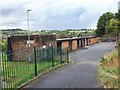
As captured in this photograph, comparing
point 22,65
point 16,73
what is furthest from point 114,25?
point 16,73

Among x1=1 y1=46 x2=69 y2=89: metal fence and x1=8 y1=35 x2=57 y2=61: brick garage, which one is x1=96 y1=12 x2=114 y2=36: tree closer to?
x1=8 y1=35 x2=57 y2=61: brick garage

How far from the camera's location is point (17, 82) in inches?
447

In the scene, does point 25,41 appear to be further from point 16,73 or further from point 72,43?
point 16,73

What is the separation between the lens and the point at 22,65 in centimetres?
1228

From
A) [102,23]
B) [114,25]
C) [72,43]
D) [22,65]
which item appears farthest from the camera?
[102,23]

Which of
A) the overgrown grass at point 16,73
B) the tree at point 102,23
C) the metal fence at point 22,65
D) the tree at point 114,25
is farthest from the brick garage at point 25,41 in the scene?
the tree at point 102,23

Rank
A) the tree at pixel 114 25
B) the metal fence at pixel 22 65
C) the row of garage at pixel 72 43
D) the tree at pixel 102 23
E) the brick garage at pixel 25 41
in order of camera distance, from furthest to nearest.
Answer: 1. the tree at pixel 102 23
2. the row of garage at pixel 72 43
3. the brick garage at pixel 25 41
4. the tree at pixel 114 25
5. the metal fence at pixel 22 65

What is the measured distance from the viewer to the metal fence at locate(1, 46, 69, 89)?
9.92 metres

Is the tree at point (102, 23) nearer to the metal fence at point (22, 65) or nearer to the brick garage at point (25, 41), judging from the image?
the brick garage at point (25, 41)

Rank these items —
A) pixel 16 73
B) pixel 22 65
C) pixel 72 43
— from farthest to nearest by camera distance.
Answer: pixel 72 43 → pixel 22 65 → pixel 16 73

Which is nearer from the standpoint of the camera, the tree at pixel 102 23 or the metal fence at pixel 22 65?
the metal fence at pixel 22 65

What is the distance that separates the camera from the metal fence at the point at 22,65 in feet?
32.6

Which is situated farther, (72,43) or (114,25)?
(72,43)

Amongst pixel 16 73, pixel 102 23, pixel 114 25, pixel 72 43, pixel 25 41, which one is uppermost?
pixel 102 23
